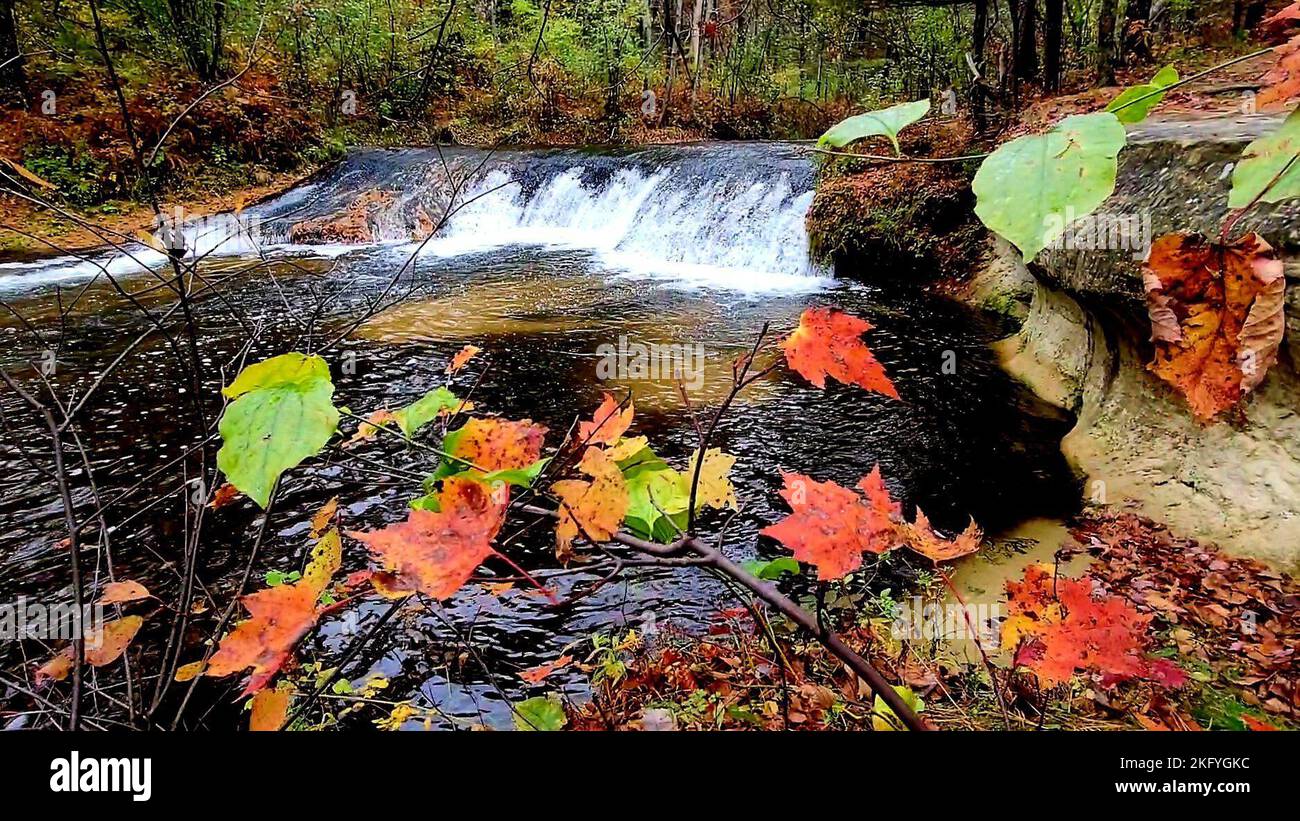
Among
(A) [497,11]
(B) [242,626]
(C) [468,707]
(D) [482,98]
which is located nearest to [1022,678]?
(C) [468,707]

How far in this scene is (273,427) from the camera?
0.88 metres

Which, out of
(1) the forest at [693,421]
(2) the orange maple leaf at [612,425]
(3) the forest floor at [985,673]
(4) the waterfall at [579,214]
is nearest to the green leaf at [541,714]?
(1) the forest at [693,421]

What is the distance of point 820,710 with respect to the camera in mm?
2432

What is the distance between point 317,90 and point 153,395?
51.2 ft

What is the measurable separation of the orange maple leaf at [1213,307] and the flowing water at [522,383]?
142cm

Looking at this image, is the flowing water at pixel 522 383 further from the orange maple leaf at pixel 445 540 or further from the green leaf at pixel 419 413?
the orange maple leaf at pixel 445 540

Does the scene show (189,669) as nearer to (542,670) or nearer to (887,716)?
(542,670)

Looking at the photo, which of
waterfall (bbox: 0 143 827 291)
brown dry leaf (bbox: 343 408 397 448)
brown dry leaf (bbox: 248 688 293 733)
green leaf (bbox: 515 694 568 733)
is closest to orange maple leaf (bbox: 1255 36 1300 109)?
brown dry leaf (bbox: 343 408 397 448)

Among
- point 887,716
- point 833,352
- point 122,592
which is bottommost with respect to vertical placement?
point 887,716

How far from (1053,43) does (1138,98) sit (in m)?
10.2

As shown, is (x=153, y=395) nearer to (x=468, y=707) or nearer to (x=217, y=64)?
(x=468, y=707)

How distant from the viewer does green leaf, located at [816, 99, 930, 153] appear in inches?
27.0

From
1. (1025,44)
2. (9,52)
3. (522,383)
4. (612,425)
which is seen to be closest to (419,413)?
(612,425)

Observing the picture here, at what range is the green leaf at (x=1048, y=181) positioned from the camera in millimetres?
573
